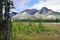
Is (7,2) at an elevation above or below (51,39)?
above

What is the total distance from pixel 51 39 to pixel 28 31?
8.52 ft

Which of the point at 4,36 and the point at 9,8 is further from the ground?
the point at 9,8

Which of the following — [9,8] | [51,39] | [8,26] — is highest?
[9,8]

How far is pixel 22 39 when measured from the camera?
12641 millimetres

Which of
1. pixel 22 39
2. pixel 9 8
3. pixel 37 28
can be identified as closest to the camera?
pixel 9 8

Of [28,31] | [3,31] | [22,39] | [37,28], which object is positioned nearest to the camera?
[3,31]

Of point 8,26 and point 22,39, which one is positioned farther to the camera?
point 22,39

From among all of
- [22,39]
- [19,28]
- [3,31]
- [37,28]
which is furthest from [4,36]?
[37,28]

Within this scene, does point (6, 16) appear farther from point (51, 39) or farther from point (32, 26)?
point (32, 26)

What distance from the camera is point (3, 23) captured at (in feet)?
29.3

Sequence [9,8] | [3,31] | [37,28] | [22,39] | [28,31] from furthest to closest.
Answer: [37,28], [28,31], [22,39], [3,31], [9,8]

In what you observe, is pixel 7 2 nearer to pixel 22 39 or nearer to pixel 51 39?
pixel 22 39

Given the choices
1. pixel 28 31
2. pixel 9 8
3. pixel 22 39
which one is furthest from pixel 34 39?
pixel 9 8

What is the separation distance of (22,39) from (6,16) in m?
4.06
